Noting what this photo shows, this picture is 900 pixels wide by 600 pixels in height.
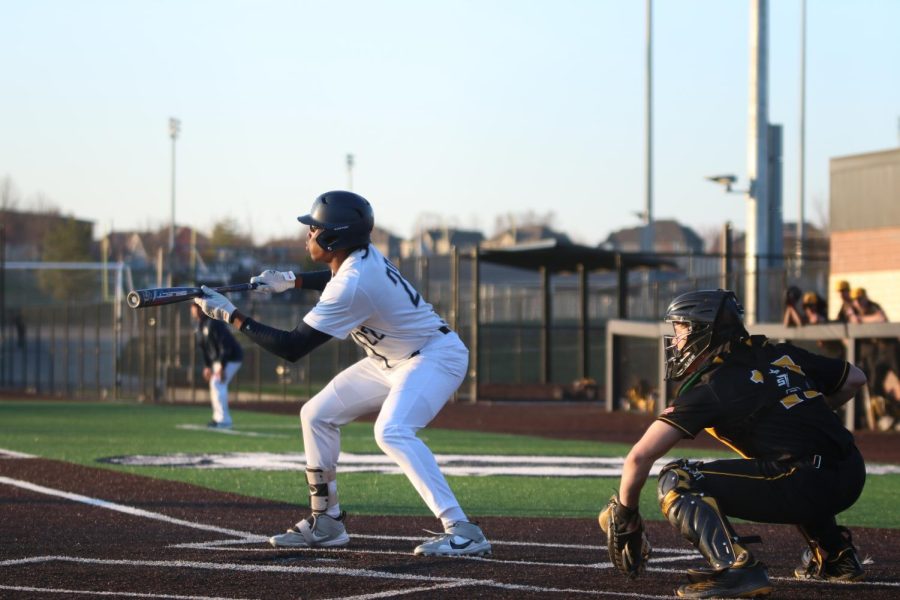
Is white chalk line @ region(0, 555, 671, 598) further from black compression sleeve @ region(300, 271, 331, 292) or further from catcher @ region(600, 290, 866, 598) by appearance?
black compression sleeve @ region(300, 271, 331, 292)

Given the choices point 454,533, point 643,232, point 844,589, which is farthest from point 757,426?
point 643,232

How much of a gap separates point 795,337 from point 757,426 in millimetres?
13744

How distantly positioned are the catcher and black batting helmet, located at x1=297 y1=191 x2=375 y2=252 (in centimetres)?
217

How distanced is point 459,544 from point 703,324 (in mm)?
2035

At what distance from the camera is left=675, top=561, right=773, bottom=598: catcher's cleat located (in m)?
5.81

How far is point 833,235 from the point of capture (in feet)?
79.8

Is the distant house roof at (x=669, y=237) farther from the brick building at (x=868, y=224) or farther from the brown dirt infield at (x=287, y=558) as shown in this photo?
the brown dirt infield at (x=287, y=558)

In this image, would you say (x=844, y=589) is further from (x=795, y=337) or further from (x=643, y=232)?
(x=643, y=232)

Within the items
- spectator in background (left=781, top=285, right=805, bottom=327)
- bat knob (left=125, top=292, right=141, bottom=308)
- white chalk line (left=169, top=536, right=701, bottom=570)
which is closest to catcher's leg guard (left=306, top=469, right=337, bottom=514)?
white chalk line (left=169, top=536, right=701, bottom=570)

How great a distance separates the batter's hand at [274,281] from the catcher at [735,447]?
2.68 m

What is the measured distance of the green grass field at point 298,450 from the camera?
33.4 feet

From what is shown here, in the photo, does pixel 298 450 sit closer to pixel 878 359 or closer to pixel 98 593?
pixel 878 359

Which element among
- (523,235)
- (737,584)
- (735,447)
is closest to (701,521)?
(737,584)

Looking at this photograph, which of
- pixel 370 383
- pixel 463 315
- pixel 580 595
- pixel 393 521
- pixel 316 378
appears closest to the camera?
pixel 580 595
